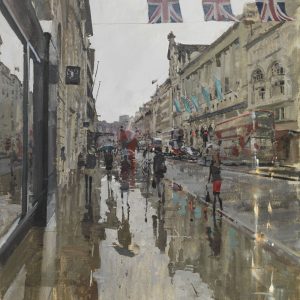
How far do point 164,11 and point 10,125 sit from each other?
11.1m

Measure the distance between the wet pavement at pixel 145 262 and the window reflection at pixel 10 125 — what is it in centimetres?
87

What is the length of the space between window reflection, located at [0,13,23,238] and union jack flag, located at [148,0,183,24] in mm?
9526

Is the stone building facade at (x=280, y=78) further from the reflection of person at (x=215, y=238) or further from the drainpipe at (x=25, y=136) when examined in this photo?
the drainpipe at (x=25, y=136)

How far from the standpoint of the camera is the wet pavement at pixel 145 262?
229 inches

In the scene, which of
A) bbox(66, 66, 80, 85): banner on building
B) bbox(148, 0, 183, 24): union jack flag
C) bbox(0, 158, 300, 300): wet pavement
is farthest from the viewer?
bbox(66, 66, 80, 85): banner on building

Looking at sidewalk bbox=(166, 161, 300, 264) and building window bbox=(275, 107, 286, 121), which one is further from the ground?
building window bbox=(275, 107, 286, 121)

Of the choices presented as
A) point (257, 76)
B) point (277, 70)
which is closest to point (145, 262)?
point (277, 70)

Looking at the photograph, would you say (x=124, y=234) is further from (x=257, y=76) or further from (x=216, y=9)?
(x=257, y=76)

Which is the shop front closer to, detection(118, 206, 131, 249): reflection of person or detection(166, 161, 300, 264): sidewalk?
detection(118, 206, 131, 249): reflection of person

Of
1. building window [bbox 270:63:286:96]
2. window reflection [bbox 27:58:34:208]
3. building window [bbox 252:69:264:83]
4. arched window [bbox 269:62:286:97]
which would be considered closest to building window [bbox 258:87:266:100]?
building window [bbox 252:69:264:83]

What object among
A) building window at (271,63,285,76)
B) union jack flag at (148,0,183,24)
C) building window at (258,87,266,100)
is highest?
building window at (271,63,285,76)

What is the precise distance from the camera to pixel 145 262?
7266mm

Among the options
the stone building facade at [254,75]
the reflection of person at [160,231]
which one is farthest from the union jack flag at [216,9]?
the stone building facade at [254,75]

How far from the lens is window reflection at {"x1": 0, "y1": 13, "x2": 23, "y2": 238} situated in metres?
6.22
